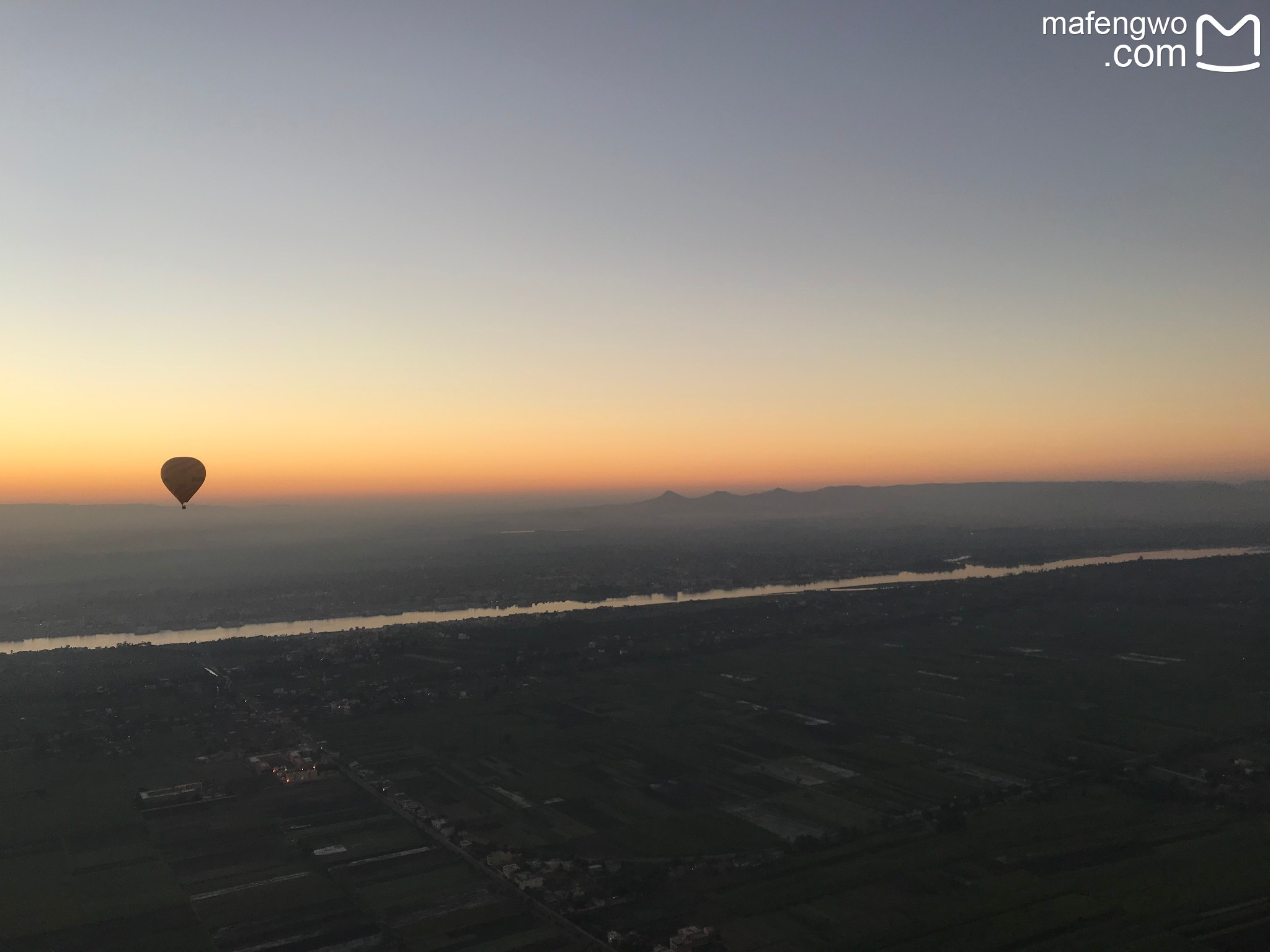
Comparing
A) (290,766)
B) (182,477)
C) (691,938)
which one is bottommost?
(691,938)

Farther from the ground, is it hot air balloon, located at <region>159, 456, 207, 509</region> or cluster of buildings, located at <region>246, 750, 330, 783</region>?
hot air balloon, located at <region>159, 456, 207, 509</region>

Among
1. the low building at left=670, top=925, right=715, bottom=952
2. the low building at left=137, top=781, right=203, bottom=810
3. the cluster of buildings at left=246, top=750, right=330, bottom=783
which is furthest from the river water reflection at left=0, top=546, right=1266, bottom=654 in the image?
the low building at left=670, top=925, right=715, bottom=952

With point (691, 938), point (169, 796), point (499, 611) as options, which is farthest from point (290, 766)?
point (499, 611)

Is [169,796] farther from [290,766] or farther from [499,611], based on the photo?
[499,611]

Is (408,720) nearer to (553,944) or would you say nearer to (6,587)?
(553,944)

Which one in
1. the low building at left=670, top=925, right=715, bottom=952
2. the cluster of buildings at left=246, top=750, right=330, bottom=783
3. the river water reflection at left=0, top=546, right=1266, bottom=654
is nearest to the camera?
the low building at left=670, top=925, right=715, bottom=952

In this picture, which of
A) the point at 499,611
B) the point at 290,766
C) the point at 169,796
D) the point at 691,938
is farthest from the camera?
the point at 499,611

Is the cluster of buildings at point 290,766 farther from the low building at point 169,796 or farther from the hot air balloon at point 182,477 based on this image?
the hot air balloon at point 182,477

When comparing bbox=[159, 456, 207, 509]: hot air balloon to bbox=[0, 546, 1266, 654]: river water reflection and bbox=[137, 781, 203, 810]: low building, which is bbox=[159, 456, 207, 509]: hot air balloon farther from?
bbox=[0, 546, 1266, 654]: river water reflection

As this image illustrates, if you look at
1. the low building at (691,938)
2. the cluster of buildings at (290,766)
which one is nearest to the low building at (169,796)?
the cluster of buildings at (290,766)
